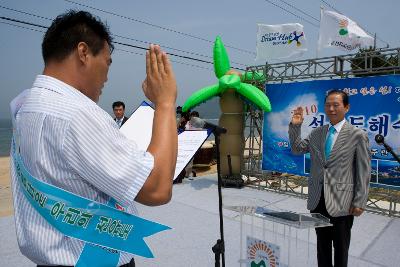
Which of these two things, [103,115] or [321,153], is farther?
[321,153]

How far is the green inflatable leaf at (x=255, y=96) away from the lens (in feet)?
20.9

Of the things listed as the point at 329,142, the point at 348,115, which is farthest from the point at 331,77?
the point at 329,142

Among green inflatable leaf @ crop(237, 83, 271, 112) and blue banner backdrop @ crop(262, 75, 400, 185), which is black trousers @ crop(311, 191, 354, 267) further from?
green inflatable leaf @ crop(237, 83, 271, 112)

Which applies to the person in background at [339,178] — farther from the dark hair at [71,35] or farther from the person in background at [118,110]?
the person in background at [118,110]

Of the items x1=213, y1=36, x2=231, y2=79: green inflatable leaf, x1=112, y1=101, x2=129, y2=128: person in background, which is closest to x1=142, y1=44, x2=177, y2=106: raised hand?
x1=112, y1=101, x2=129, y2=128: person in background

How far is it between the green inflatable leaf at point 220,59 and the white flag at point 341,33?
2066 mm

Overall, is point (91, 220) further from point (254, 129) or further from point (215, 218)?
point (254, 129)

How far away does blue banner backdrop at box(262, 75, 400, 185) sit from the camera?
5117mm

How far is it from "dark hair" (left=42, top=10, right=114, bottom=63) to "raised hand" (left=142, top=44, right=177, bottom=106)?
180 mm

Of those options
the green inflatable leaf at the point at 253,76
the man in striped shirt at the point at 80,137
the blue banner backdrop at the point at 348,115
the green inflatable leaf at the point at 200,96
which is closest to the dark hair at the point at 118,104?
the green inflatable leaf at the point at 200,96

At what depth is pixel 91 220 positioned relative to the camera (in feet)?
3.15

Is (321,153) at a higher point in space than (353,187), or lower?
higher

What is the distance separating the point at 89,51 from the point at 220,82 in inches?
231

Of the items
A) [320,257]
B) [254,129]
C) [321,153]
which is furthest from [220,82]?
[320,257]
